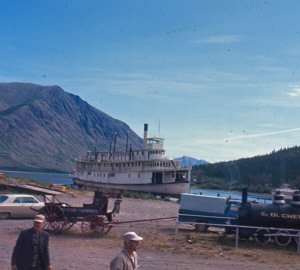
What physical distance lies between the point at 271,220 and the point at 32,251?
10.0m

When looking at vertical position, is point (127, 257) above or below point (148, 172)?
below

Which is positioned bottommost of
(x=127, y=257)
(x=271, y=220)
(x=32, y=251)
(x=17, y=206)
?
(x=17, y=206)

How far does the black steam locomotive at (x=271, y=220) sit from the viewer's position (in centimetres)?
1299

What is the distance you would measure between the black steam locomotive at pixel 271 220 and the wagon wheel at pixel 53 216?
6.48 m

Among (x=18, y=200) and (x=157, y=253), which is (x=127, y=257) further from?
(x=18, y=200)

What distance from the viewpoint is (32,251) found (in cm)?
543

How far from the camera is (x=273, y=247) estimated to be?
40.8 feet

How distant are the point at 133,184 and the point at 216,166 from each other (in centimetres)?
5574

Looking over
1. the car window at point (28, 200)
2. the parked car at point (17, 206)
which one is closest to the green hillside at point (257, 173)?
the car window at point (28, 200)

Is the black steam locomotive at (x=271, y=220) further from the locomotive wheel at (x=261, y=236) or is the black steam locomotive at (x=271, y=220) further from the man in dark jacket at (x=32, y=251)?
the man in dark jacket at (x=32, y=251)

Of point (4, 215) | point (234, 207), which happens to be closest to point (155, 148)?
point (234, 207)

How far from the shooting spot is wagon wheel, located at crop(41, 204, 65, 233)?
13.0 m

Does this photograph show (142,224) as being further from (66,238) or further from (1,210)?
(1,210)

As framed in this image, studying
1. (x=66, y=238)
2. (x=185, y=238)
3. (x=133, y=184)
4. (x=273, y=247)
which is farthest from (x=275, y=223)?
(x=133, y=184)
